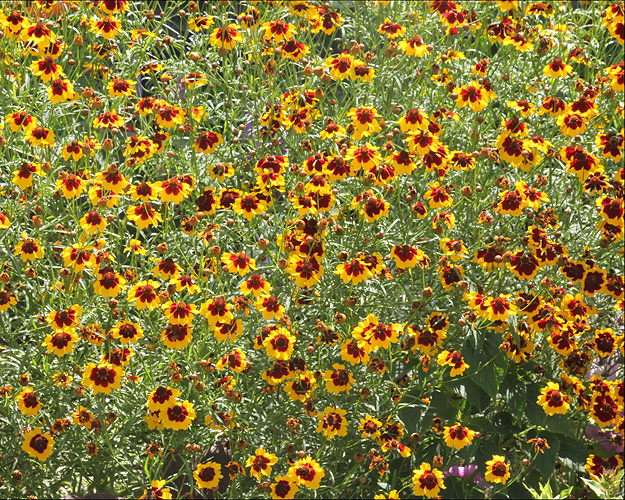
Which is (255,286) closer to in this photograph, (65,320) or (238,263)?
(238,263)

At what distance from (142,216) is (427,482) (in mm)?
1294

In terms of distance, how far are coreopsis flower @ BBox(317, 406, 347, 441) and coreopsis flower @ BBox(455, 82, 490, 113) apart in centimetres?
123

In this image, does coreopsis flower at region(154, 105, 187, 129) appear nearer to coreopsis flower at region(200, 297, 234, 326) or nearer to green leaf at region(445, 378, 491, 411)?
coreopsis flower at region(200, 297, 234, 326)

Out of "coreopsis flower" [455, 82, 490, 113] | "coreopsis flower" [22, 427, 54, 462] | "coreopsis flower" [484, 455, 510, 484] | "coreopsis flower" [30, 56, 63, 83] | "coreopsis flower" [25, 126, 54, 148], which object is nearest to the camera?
"coreopsis flower" [22, 427, 54, 462]

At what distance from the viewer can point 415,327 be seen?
2650 millimetres

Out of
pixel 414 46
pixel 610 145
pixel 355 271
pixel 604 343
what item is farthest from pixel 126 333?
pixel 610 145

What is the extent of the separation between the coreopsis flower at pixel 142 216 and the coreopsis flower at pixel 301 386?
705 mm

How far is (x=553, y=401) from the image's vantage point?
8.63ft

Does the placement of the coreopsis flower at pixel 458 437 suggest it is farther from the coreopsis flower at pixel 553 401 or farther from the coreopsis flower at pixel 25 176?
the coreopsis flower at pixel 25 176

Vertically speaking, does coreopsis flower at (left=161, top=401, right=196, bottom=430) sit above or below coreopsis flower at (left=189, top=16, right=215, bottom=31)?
below

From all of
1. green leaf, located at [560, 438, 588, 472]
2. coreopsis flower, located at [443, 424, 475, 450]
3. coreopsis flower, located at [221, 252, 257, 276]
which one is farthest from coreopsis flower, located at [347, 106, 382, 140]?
green leaf, located at [560, 438, 588, 472]

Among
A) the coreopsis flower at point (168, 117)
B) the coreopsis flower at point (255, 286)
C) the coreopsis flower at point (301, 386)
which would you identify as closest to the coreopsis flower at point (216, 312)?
the coreopsis flower at point (255, 286)

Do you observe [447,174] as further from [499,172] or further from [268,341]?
[268,341]

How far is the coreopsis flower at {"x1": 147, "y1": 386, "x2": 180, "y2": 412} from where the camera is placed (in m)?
2.31
